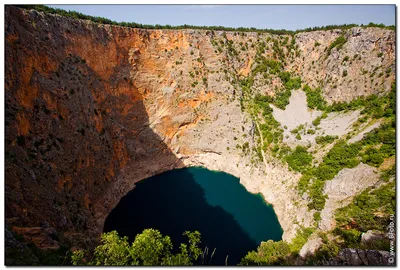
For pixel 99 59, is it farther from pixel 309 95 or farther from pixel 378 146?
pixel 378 146

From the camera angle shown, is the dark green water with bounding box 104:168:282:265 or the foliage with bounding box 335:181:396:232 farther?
the dark green water with bounding box 104:168:282:265

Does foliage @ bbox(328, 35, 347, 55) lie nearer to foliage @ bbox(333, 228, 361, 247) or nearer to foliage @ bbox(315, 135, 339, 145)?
foliage @ bbox(315, 135, 339, 145)

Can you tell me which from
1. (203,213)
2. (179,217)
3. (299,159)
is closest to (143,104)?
(179,217)

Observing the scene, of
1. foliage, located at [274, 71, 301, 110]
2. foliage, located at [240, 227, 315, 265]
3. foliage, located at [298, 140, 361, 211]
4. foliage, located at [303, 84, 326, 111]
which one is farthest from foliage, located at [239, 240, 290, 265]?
foliage, located at [274, 71, 301, 110]

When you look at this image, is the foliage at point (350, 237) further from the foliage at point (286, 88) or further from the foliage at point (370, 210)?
the foliage at point (286, 88)

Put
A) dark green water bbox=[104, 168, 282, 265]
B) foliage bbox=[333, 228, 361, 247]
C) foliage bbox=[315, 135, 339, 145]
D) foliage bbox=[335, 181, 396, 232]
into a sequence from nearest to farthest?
foliage bbox=[333, 228, 361, 247] < foliage bbox=[335, 181, 396, 232] < dark green water bbox=[104, 168, 282, 265] < foliage bbox=[315, 135, 339, 145]

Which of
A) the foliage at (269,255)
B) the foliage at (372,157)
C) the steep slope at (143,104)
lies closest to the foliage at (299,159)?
the steep slope at (143,104)

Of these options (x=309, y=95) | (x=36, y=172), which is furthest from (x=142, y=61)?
(x=309, y=95)
